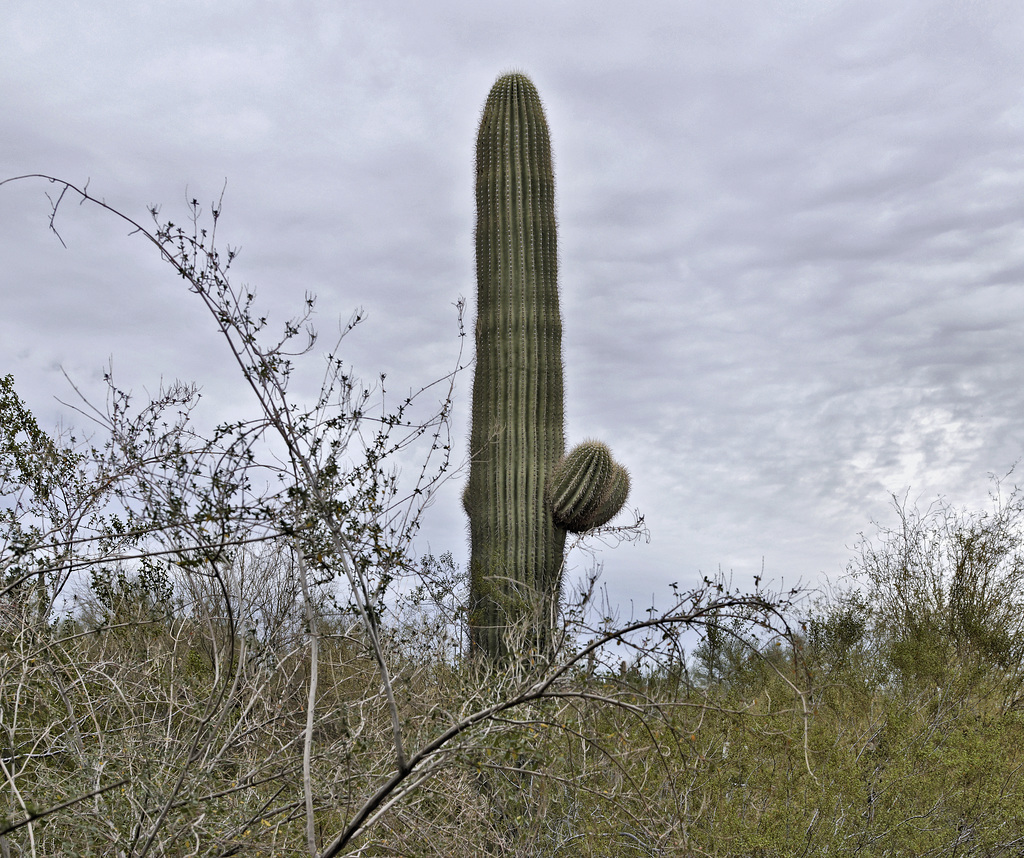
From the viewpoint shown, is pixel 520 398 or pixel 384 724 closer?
pixel 384 724

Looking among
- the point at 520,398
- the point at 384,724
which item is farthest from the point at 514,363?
the point at 384,724

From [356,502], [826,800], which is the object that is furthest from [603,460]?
[356,502]

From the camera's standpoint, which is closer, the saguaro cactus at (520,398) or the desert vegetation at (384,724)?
the desert vegetation at (384,724)

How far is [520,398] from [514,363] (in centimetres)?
36

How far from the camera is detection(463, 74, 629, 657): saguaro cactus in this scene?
8.20m

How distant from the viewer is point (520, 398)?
328 inches

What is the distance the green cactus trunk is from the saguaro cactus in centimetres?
1

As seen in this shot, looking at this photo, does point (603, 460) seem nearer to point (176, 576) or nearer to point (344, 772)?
point (176, 576)

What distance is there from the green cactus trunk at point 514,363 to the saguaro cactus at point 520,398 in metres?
0.01

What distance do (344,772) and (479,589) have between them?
4.78 m

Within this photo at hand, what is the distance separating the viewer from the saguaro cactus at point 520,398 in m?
8.20

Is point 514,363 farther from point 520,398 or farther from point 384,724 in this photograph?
point 384,724

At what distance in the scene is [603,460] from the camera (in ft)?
27.4

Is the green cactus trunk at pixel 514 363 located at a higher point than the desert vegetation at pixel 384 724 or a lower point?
higher
